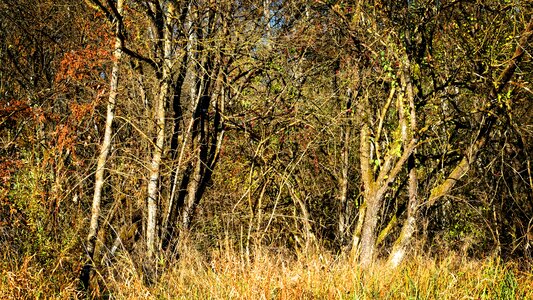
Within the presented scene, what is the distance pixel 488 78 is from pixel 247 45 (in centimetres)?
331

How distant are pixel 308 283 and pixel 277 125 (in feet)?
13.3

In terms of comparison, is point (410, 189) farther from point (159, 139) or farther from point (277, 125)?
point (159, 139)

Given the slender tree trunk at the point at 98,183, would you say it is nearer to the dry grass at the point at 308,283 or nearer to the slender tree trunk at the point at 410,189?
the dry grass at the point at 308,283

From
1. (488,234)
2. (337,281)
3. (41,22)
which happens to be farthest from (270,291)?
(41,22)

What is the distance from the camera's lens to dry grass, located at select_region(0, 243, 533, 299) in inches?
185

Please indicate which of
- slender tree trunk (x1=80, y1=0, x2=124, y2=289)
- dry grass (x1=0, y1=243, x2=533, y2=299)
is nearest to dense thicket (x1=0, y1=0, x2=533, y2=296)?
slender tree trunk (x1=80, y1=0, x2=124, y2=289)

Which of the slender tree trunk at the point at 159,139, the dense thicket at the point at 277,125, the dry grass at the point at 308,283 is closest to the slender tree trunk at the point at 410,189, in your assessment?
the dense thicket at the point at 277,125

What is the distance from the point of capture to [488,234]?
9.97 meters

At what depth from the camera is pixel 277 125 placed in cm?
851

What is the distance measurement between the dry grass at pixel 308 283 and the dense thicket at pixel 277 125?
83 centimetres

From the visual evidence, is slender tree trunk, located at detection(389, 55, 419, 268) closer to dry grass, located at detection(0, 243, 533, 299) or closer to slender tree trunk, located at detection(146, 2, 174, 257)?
dry grass, located at detection(0, 243, 533, 299)

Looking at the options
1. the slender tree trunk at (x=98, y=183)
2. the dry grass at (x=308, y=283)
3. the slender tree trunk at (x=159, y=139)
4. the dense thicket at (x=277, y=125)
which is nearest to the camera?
the dry grass at (x=308, y=283)

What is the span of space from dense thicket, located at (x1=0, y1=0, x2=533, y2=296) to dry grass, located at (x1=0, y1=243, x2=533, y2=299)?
2.71 feet

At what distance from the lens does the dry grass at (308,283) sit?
15.4 ft
